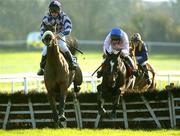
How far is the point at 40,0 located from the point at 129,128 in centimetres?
8575

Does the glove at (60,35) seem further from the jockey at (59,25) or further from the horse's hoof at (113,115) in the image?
the horse's hoof at (113,115)

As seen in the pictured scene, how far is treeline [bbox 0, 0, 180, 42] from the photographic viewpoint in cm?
6838

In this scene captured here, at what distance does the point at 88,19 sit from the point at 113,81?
228 ft

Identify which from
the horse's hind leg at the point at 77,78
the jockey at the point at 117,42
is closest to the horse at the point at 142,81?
the horse's hind leg at the point at 77,78

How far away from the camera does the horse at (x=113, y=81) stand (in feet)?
45.8

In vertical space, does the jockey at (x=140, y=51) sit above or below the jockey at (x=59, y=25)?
below

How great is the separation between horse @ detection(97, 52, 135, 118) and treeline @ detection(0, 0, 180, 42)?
5212 cm

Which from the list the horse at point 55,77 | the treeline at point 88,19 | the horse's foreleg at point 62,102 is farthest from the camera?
the treeline at point 88,19

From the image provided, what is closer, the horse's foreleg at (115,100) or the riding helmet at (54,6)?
the horse's foreleg at (115,100)

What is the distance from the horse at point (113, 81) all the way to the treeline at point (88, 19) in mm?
52123

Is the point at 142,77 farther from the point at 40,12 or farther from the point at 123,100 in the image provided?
the point at 40,12

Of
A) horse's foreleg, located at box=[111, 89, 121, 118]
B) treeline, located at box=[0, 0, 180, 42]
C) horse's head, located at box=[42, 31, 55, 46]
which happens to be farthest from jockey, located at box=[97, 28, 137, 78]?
treeline, located at box=[0, 0, 180, 42]

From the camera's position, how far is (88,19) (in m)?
83.1

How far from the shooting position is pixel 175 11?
97188mm
